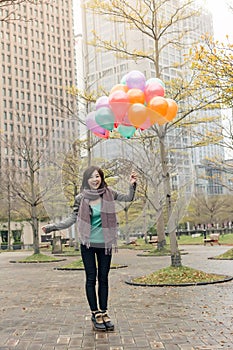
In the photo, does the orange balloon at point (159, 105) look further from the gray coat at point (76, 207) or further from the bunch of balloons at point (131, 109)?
the gray coat at point (76, 207)

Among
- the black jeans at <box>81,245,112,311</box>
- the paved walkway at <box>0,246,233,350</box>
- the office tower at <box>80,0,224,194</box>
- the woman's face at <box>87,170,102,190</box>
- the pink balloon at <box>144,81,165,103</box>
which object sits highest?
the office tower at <box>80,0,224,194</box>

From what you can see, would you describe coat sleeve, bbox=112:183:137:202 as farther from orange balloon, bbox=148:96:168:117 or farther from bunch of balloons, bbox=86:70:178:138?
orange balloon, bbox=148:96:168:117

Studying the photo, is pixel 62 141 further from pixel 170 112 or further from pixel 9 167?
pixel 9 167

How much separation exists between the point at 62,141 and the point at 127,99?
1874 millimetres

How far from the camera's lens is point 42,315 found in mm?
6906

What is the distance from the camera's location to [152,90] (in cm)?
754

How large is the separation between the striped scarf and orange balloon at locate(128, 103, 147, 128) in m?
1.47

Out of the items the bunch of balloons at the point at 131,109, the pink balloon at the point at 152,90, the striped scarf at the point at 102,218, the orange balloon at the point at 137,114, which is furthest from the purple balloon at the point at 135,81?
the striped scarf at the point at 102,218

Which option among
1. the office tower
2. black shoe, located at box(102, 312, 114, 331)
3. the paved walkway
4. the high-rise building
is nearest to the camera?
the paved walkway

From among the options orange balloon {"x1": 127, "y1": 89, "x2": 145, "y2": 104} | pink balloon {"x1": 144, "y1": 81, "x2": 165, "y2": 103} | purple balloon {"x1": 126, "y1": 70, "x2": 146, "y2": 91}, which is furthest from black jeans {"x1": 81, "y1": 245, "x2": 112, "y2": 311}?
purple balloon {"x1": 126, "y1": 70, "x2": 146, "y2": 91}

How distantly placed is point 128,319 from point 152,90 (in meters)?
3.60

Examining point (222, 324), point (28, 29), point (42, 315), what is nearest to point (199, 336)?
point (222, 324)

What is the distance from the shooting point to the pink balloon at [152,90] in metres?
7.47

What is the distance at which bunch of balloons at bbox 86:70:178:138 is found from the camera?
662 cm
